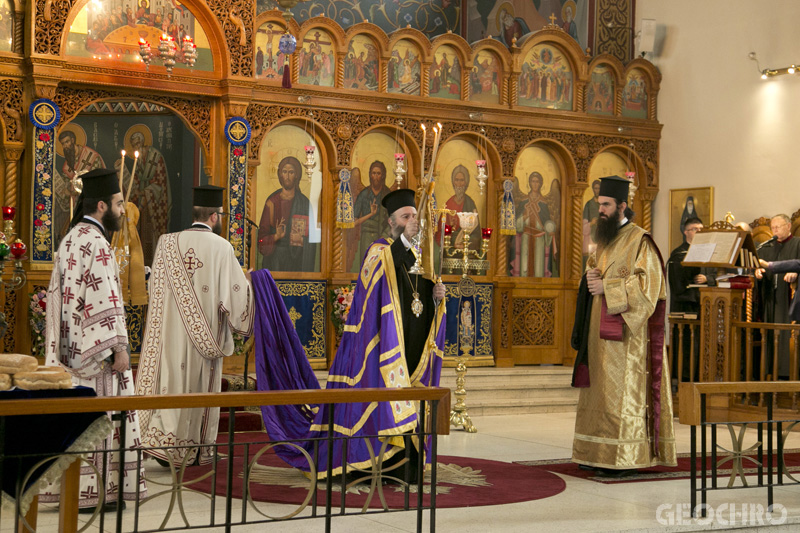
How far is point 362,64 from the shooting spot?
1226 centimetres

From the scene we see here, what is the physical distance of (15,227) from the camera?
407 inches

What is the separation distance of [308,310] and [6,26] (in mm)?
4313

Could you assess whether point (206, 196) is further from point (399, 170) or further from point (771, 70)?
point (771, 70)

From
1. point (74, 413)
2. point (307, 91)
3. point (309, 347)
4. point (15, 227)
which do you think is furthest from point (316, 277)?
point (74, 413)

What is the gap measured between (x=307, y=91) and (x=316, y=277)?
211 cm

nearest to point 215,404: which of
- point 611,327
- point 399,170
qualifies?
point 611,327

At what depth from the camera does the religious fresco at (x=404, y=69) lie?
40.8 feet

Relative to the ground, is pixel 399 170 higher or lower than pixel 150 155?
lower

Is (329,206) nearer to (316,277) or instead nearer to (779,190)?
(316,277)

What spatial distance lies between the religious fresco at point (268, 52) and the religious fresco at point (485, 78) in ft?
8.23

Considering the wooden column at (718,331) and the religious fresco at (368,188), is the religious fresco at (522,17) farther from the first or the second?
the wooden column at (718,331)

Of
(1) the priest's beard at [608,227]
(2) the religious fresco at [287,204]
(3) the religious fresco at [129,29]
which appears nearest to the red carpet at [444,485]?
(1) the priest's beard at [608,227]

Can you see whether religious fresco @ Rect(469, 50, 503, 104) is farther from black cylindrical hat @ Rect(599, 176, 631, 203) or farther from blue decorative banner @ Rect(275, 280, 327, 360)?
black cylindrical hat @ Rect(599, 176, 631, 203)

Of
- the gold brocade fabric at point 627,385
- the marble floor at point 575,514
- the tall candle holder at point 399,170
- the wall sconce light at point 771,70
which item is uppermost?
the wall sconce light at point 771,70
